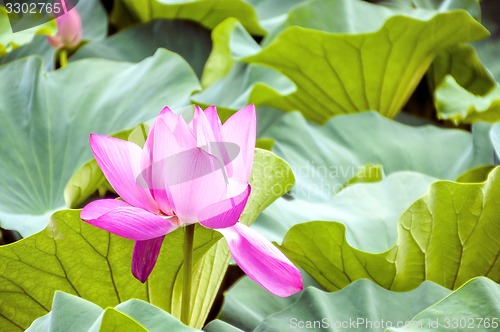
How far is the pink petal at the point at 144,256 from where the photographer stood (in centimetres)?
62

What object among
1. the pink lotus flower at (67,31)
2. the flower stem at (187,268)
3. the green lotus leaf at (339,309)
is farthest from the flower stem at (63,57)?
the flower stem at (187,268)

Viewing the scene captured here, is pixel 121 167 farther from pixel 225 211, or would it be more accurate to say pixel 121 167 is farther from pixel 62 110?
pixel 62 110

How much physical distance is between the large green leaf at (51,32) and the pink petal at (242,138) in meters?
0.85

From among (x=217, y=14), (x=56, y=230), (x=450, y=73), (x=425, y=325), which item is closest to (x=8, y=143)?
(x=56, y=230)

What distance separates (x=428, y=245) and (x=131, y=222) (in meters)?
0.47

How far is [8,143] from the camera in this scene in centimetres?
123

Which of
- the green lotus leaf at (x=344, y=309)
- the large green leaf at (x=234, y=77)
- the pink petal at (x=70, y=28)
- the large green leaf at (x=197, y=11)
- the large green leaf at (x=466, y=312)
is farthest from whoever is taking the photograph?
the large green leaf at (x=197, y=11)

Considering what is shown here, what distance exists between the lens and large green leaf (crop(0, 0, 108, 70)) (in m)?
1.45

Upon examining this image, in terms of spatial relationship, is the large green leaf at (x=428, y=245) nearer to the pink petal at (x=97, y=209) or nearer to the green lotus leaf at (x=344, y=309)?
the green lotus leaf at (x=344, y=309)

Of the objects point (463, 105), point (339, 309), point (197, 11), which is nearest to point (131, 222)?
point (339, 309)

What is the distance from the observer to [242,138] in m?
0.65

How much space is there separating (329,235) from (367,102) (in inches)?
29.2

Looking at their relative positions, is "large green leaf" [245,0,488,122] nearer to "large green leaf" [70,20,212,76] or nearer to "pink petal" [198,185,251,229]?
"large green leaf" [70,20,212,76]

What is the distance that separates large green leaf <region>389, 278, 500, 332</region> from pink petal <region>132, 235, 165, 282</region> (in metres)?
0.23
